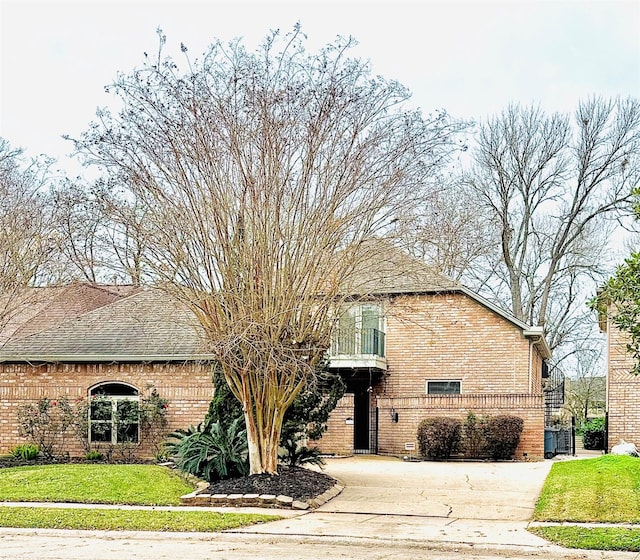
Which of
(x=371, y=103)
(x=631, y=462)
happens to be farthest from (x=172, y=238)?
(x=631, y=462)

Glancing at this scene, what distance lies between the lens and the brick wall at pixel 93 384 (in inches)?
817

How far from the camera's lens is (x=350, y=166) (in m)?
14.4

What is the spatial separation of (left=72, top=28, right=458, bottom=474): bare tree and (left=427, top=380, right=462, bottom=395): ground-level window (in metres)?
11.9

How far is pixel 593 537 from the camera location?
10977mm

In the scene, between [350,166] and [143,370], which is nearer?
[350,166]

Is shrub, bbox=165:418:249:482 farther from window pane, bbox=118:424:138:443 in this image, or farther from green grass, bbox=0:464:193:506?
window pane, bbox=118:424:138:443

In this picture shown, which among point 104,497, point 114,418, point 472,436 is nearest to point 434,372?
point 472,436

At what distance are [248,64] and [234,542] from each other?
752 cm

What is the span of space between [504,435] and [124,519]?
12.6m

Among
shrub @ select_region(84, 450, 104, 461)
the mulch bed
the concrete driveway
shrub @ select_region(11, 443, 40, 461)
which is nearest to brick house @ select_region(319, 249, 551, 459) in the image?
the concrete driveway

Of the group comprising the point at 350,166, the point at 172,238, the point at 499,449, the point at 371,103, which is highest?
the point at 371,103

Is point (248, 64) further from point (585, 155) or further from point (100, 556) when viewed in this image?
point (585, 155)

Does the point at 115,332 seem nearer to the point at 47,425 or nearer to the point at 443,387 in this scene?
the point at 47,425

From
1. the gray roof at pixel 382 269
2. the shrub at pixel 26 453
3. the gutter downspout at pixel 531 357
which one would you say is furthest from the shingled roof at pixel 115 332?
the shrub at pixel 26 453
